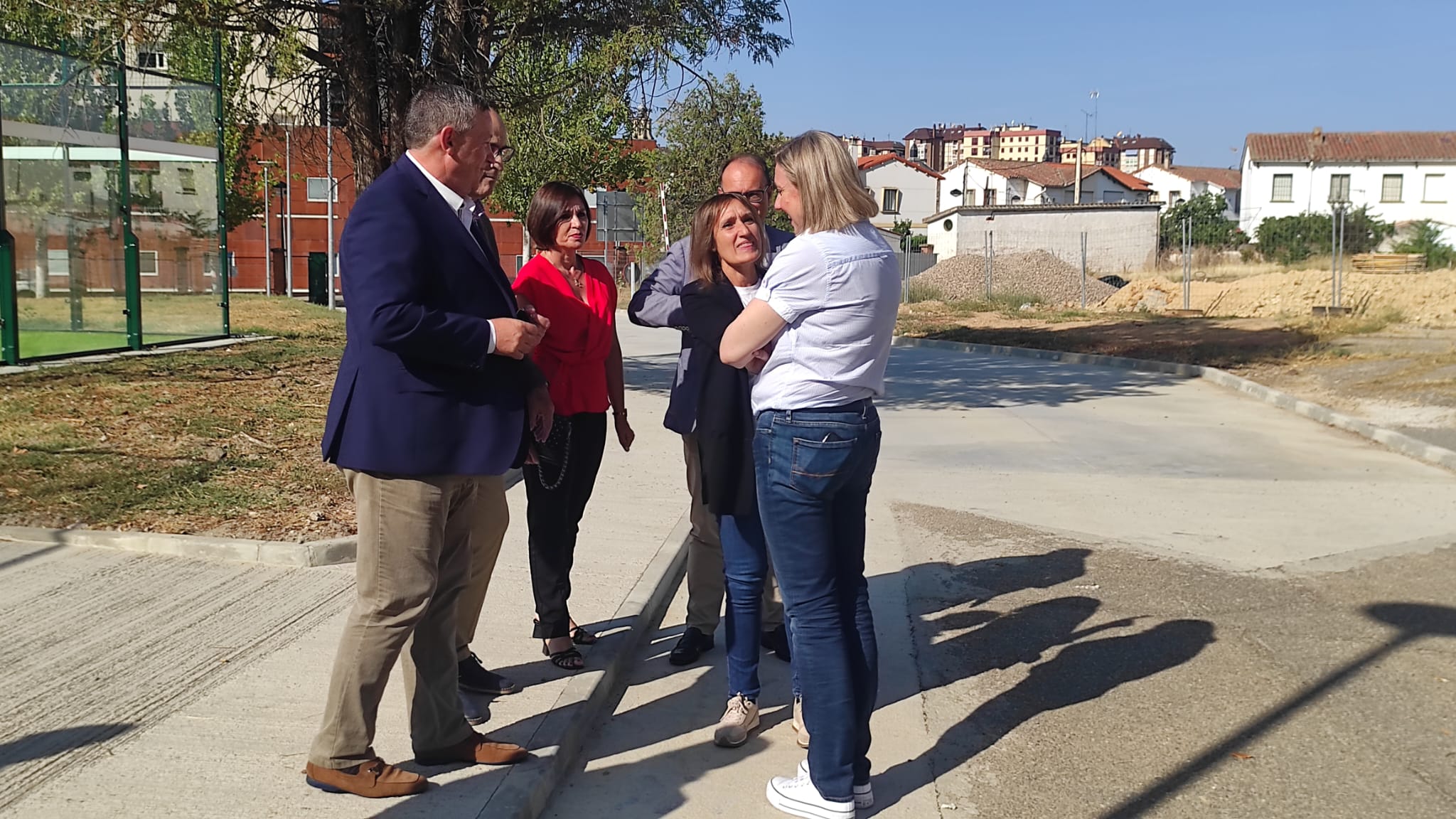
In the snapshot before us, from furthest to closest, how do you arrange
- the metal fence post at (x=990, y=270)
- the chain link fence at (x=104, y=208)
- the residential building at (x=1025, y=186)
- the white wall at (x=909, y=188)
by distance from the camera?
the white wall at (x=909, y=188)
the residential building at (x=1025, y=186)
the metal fence post at (x=990, y=270)
the chain link fence at (x=104, y=208)

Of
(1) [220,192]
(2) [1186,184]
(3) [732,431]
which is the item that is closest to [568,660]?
(3) [732,431]

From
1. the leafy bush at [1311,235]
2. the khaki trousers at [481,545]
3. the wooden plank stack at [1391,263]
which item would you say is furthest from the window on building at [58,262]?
the leafy bush at [1311,235]

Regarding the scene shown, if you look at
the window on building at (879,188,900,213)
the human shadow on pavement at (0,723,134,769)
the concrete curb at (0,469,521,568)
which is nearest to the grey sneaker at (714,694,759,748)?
the human shadow on pavement at (0,723,134,769)

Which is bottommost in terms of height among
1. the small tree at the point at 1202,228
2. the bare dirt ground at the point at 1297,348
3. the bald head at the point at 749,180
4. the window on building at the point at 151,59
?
the bare dirt ground at the point at 1297,348

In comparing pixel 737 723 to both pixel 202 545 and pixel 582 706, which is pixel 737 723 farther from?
pixel 202 545

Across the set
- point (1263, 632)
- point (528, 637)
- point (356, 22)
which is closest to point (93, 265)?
point (356, 22)

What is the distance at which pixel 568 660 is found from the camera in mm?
4863

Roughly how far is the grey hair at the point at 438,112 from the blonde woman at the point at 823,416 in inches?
37.5

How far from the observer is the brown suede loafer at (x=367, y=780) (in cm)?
350

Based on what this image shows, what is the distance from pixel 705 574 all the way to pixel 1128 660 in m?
1.91

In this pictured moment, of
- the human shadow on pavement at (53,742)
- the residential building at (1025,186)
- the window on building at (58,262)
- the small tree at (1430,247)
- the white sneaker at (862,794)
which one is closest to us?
the human shadow on pavement at (53,742)

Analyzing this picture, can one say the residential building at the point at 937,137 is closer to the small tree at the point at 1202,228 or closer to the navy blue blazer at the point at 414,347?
the small tree at the point at 1202,228

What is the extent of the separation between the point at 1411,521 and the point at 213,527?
760cm

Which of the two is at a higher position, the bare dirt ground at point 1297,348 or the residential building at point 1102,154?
the residential building at point 1102,154
